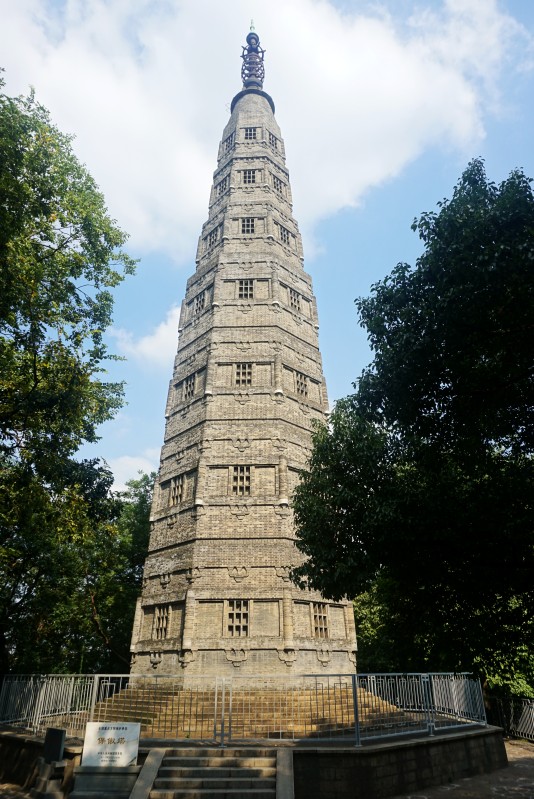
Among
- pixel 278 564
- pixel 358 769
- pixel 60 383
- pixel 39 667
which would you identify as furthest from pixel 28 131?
pixel 39 667

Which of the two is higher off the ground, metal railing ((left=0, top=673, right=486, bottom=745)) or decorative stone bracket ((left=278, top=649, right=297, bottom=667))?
decorative stone bracket ((left=278, top=649, right=297, bottom=667))

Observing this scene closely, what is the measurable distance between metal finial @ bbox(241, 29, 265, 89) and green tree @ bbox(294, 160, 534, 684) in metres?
30.9

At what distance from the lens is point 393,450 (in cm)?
1211

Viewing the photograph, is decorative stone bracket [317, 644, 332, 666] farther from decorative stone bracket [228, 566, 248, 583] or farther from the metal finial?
the metal finial

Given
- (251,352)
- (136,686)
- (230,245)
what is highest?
(230,245)

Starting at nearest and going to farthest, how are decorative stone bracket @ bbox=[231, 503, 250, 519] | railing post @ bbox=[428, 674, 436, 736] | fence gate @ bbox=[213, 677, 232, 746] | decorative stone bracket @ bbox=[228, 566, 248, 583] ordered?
1. fence gate @ bbox=[213, 677, 232, 746]
2. railing post @ bbox=[428, 674, 436, 736]
3. decorative stone bracket @ bbox=[228, 566, 248, 583]
4. decorative stone bracket @ bbox=[231, 503, 250, 519]

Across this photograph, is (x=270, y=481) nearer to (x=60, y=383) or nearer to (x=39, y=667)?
(x=60, y=383)

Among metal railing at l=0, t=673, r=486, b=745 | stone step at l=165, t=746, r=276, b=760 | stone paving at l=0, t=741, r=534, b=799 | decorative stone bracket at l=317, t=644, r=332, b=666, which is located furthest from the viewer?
decorative stone bracket at l=317, t=644, r=332, b=666

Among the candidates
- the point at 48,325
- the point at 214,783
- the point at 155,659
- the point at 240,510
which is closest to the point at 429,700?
the point at 214,783

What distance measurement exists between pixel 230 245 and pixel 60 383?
1359 cm

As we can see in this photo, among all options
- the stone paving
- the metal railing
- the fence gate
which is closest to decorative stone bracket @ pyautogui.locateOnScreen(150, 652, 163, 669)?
the metal railing

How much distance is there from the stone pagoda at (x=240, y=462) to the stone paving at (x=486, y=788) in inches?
220

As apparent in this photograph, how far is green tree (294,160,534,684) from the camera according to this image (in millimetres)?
8102

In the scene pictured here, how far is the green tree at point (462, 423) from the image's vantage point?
810cm
